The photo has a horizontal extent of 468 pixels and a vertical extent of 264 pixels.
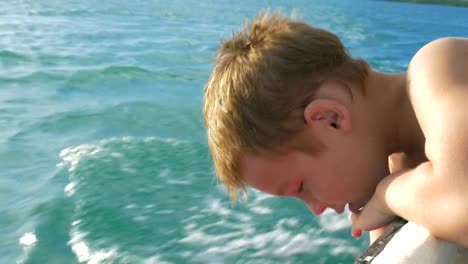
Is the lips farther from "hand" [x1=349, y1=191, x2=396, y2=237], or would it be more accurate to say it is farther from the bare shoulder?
the bare shoulder

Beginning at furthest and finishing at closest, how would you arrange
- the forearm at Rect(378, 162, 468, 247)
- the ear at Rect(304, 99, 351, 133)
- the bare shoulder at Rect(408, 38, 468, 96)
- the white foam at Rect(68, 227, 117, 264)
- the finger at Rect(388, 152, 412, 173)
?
the white foam at Rect(68, 227, 117, 264) → the finger at Rect(388, 152, 412, 173) → the ear at Rect(304, 99, 351, 133) → the bare shoulder at Rect(408, 38, 468, 96) → the forearm at Rect(378, 162, 468, 247)

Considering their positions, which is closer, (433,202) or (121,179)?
(433,202)

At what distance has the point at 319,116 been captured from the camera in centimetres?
146

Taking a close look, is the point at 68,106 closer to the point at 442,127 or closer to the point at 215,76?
the point at 215,76

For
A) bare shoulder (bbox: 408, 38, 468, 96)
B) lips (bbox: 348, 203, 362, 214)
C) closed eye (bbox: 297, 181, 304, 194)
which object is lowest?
lips (bbox: 348, 203, 362, 214)

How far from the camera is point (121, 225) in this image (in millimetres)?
2861

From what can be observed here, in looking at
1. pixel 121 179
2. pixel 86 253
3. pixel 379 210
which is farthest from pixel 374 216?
pixel 121 179

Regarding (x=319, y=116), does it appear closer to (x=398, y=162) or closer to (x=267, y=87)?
(x=267, y=87)

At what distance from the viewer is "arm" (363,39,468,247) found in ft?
3.87

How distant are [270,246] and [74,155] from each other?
1.60 metres

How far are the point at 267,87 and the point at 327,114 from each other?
17 cm

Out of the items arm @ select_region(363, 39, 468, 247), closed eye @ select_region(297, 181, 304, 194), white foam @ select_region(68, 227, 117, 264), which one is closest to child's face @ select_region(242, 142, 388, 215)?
closed eye @ select_region(297, 181, 304, 194)

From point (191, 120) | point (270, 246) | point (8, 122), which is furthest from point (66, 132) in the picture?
point (270, 246)

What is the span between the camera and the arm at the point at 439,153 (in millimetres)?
1181
